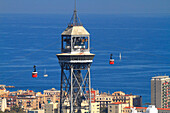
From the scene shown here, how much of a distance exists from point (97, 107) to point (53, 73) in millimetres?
71031

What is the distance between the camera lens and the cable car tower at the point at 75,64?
5281cm

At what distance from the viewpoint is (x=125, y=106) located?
12444 cm

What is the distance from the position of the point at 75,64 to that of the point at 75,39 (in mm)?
1503

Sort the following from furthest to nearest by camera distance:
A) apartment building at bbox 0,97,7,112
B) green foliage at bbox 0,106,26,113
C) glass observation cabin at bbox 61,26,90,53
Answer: apartment building at bbox 0,97,7,112 → green foliage at bbox 0,106,26,113 → glass observation cabin at bbox 61,26,90,53

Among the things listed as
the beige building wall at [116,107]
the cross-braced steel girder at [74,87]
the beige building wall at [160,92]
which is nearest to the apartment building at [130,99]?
the beige building wall at [160,92]

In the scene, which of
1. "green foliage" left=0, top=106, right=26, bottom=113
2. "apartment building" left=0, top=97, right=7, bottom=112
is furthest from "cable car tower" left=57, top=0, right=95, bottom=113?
"apartment building" left=0, top=97, right=7, bottom=112

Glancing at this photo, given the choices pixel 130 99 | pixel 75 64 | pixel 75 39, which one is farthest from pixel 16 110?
pixel 75 39

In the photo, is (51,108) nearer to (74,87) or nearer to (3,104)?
(3,104)

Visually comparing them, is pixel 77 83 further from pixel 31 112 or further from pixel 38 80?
pixel 38 80

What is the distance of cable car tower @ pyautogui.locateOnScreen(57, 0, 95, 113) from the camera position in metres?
52.8

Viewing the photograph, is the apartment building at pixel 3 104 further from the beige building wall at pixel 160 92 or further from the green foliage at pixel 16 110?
the beige building wall at pixel 160 92

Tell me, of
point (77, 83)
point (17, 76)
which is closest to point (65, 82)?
point (77, 83)

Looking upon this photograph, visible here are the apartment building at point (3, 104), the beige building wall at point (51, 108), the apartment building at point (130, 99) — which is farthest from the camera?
the apartment building at point (130, 99)

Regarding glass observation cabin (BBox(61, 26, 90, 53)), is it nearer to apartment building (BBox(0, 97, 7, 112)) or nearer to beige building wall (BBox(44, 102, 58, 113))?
beige building wall (BBox(44, 102, 58, 113))
